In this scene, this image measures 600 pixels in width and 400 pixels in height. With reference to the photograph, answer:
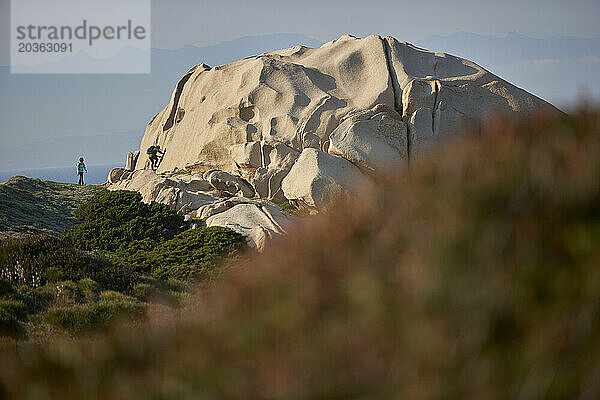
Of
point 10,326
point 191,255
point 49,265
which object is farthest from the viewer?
point 191,255

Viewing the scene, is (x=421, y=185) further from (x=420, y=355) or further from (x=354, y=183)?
(x=354, y=183)

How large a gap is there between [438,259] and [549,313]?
1.55 ft

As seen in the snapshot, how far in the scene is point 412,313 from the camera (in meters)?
2.16

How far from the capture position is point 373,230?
2.50 metres

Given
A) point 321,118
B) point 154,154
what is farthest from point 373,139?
point 154,154

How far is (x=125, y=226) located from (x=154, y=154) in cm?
1044

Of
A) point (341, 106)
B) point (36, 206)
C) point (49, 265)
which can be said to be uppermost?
point (341, 106)

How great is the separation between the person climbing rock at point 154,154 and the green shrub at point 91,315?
16.3 meters

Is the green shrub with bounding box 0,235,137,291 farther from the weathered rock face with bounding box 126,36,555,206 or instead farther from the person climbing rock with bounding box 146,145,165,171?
the person climbing rock with bounding box 146,145,165,171

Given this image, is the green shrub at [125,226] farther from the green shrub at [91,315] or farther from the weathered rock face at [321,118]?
the green shrub at [91,315]

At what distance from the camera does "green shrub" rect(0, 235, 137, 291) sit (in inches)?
274

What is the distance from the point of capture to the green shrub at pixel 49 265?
697 centimetres

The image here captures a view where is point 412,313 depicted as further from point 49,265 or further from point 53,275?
point 49,265

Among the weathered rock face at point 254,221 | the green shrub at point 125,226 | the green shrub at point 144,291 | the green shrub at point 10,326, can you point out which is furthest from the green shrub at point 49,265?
the green shrub at point 125,226
